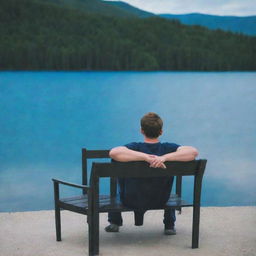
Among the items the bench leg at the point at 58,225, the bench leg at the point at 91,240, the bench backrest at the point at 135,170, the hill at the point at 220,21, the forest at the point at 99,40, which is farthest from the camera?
the forest at the point at 99,40

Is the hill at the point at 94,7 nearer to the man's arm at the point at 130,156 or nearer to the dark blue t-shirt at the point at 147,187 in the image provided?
the dark blue t-shirt at the point at 147,187

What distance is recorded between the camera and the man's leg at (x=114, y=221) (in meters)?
4.29

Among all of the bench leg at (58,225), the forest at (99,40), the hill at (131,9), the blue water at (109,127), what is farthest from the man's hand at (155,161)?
the forest at (99,40)

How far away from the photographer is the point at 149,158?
3750 millimetres

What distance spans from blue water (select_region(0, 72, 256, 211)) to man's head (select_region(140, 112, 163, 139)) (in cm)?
701

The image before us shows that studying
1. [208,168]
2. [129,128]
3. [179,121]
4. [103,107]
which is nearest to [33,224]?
[208,168]

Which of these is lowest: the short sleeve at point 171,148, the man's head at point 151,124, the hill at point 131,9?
the short sleeve at point 171,148

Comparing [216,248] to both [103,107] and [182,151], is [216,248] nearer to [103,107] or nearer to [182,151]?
[182,151]

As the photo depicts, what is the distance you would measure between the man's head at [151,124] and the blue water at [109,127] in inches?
276

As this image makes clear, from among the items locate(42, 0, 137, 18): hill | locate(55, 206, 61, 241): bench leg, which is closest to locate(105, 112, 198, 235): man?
locate(55, 206, 61, 241): bench leg

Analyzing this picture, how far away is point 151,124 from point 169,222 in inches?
32.9

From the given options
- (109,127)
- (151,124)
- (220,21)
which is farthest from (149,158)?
(109,127)

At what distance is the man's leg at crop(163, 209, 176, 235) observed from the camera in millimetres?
4290

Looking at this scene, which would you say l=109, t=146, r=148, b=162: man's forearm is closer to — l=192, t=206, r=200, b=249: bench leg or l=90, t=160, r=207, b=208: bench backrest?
l=90, t=160, r=207, b=208: bench backrest
